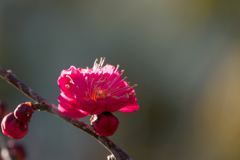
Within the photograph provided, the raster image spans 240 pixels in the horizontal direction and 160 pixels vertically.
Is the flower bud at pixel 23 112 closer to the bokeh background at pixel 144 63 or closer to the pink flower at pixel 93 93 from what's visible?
the pink flower at pixel 93 93

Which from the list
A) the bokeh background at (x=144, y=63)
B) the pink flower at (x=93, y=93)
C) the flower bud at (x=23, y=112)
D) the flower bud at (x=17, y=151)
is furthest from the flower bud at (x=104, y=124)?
the bokeh background at (x=144, y=63)

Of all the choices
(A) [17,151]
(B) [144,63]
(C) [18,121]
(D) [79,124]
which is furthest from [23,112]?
(B) [144,63]

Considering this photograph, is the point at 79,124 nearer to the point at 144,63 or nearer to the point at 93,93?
the point at 93,93

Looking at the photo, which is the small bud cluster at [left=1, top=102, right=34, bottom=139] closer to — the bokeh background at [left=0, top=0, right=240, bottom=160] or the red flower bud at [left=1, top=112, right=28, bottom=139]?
the red flower bud at [left=1, top=112, right=28, bottom=139]

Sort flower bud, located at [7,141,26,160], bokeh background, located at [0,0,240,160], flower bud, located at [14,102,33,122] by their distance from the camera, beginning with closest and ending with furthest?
flower bud, located at [14,102,33,122] → flower bud, located at [7,141,26,160] → bokeh background, located at [0,0,240,160]

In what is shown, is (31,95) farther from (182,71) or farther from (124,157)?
(182,71)

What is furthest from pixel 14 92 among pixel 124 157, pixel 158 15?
pixel 124 157

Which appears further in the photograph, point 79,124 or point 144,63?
point 144,63

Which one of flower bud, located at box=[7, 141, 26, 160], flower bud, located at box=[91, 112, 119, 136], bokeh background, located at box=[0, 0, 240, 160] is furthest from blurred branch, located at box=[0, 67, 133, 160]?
bokeh background, located at box=[0, 0, 240, 160]
